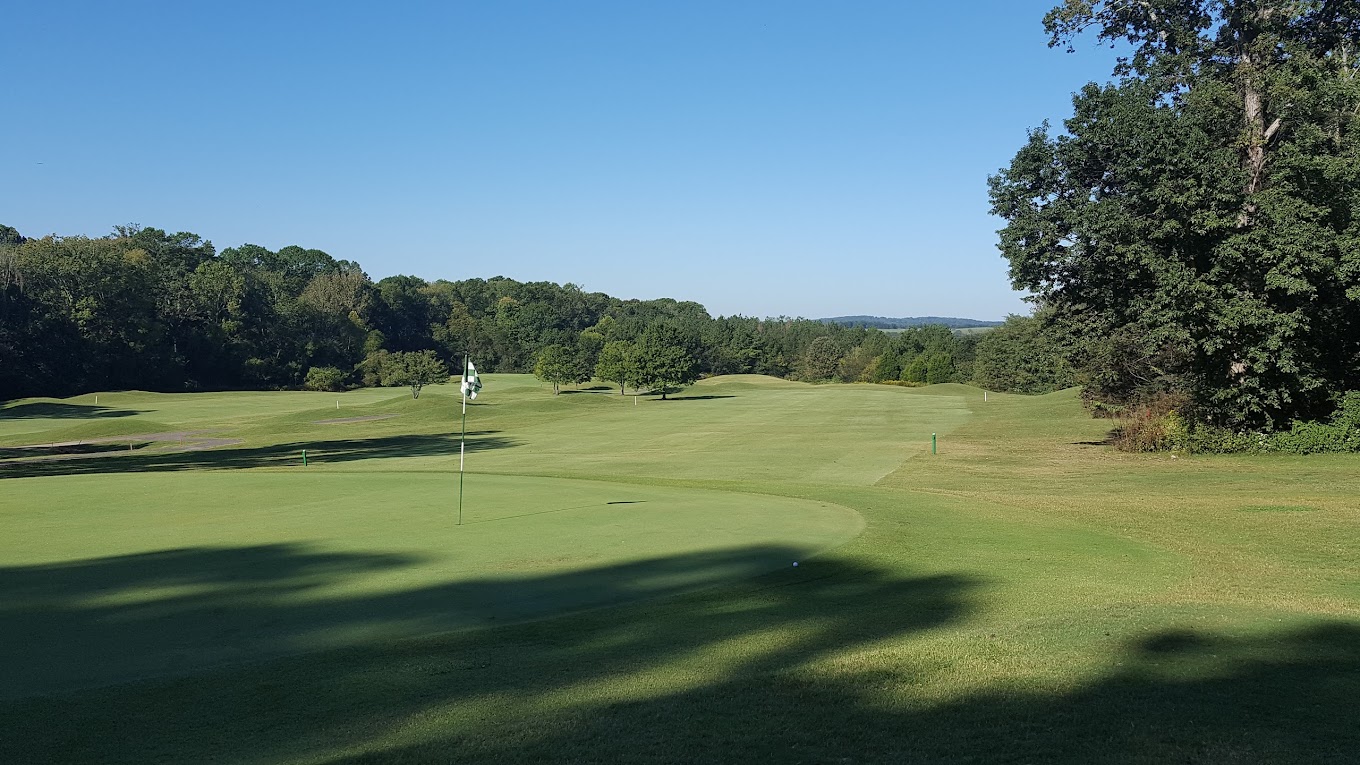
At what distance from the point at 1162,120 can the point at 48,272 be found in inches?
3754

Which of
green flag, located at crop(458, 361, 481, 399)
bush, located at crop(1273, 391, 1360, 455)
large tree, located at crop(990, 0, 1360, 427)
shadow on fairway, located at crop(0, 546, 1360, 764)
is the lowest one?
shadow on fairway, located at crop(0, 546, 1360, 764)

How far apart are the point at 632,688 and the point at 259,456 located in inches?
1401

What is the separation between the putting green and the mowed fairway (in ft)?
0.21

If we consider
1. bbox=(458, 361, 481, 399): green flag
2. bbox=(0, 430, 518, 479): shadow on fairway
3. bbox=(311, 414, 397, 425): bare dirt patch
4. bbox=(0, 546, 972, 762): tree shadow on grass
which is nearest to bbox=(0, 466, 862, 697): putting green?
bbox=(0, 546, 972, 762): tree shadow on grass

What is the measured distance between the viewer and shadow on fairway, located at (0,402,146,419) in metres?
64.5

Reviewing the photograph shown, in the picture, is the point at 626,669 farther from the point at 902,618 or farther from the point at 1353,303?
the point at 1353,303

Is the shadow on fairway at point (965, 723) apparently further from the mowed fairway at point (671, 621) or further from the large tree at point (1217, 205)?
the large tree at point (1217, 205)

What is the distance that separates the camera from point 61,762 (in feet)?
19.7

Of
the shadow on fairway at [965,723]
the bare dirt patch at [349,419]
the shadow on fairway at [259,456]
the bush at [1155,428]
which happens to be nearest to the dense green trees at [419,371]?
the bare dirt patch at [349,419]

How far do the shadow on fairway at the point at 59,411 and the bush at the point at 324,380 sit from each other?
1127 inches

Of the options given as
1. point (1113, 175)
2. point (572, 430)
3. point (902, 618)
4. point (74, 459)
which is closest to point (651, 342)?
point (572, 430)

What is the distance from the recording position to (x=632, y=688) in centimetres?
723

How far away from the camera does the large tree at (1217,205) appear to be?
25.5m

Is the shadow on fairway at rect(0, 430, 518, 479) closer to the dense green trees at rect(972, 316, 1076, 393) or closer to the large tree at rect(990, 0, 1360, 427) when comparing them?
the large tree at rect(990, 0, 1360, 427)
